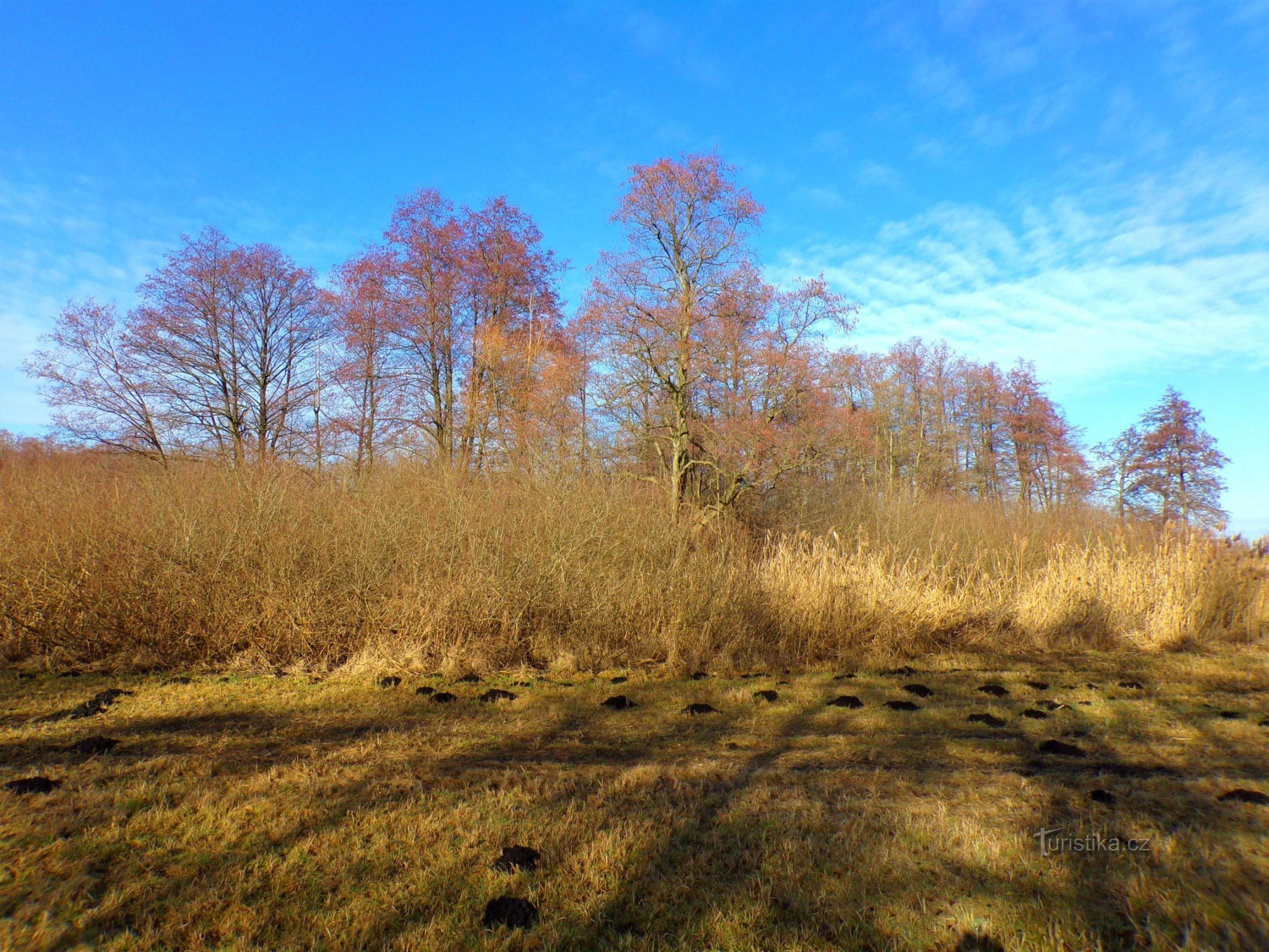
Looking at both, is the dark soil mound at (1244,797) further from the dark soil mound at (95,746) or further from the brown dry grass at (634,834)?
the dark soil mound at (95,746)

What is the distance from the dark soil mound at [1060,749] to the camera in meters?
4.85

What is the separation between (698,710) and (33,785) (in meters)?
4.91

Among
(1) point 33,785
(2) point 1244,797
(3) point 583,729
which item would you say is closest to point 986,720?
(2) point 1244,797

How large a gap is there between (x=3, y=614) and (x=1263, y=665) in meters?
15.4

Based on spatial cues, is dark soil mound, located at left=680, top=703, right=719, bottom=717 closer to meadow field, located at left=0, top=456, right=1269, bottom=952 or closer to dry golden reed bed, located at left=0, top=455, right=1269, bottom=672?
meadow field, located at left=0, top=456, right=1269, bottom=952

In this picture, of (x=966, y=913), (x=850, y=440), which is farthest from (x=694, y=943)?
(x=850, y=440)

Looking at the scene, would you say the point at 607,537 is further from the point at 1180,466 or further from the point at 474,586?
the point at 1180,466

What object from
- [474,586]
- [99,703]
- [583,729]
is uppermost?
[474,586]

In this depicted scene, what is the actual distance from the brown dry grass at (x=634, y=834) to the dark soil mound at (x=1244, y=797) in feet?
0.47

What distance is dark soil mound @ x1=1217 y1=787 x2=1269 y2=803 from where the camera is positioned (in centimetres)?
351

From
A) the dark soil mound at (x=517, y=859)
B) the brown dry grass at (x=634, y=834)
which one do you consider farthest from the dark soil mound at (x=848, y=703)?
the dark soil mound at (x=517, y=859)

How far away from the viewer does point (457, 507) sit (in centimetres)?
999

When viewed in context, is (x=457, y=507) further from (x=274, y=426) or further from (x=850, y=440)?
(x=274, y=426)

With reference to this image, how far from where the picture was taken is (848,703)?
6633mm
